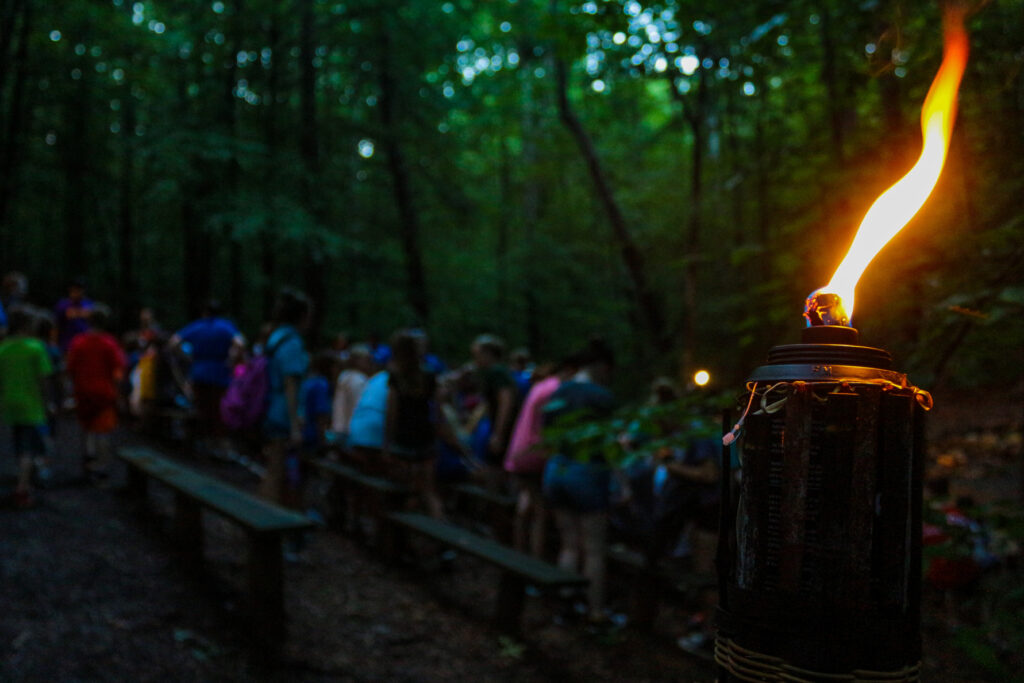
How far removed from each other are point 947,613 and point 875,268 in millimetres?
3934

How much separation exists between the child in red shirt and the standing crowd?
15mm

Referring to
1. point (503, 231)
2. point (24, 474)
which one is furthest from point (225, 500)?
point (503, 231)

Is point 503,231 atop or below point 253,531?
atop

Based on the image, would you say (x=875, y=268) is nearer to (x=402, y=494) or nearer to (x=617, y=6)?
(x=617, y=6)

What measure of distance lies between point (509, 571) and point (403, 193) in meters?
12.2

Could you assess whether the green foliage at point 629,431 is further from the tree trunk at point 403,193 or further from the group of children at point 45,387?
the tree trunk at point 403,193

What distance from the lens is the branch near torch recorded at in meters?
1.56

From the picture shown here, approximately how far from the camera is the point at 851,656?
154cm

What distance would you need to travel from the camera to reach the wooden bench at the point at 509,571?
17.3ft

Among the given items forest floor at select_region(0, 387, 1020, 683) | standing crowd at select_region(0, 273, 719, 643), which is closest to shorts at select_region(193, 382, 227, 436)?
standing crowd at select_region(0, 273, 719, 643)

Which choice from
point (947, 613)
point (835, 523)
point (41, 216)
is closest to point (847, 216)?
point (835, 523)

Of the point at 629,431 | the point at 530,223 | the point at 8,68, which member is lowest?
the point at 629,431

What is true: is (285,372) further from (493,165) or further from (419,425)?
(493,165)

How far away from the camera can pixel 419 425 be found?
23.8 ft
